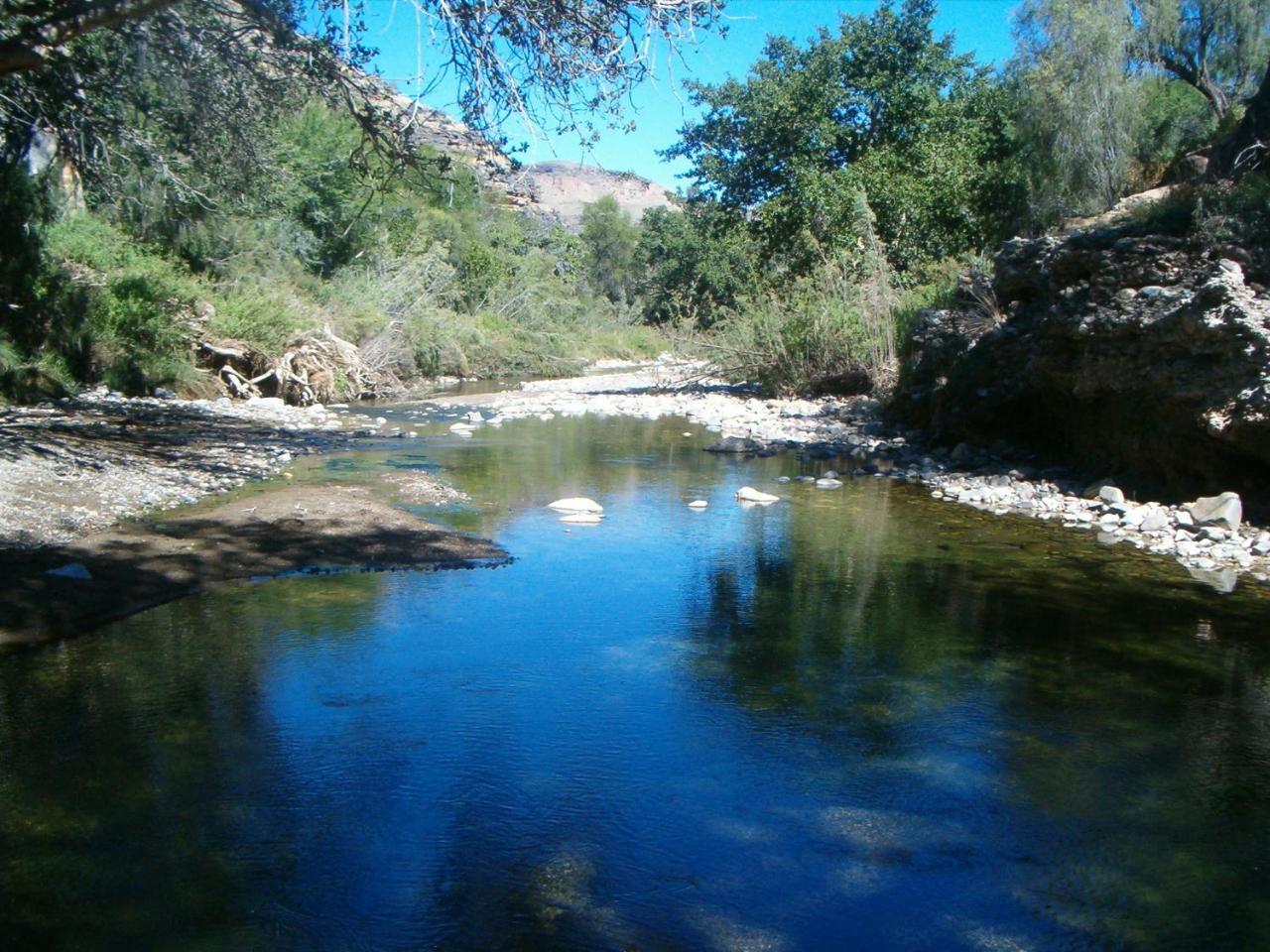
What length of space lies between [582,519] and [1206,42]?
29.4 metres

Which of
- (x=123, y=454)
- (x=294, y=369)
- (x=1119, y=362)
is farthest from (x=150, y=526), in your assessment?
(x=294, y=369)

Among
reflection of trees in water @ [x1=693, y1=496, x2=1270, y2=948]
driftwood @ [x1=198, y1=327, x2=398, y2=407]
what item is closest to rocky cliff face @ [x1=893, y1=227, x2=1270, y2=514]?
reflection of trees in water @ [x1=693, y1=496, x2=1270, y2=948]

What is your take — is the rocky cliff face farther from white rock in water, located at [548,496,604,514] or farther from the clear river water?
white rock in water, located at [548,496,604,514]

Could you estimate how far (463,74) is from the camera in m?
7.68

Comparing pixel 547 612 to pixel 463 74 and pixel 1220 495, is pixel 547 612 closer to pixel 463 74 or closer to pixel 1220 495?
pixel 463 74

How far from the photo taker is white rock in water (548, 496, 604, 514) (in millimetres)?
11039

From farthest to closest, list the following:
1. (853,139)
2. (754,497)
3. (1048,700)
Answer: (853,139) < (754,497) < (1048,700)

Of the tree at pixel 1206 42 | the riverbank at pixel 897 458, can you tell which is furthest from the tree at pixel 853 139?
the tree at pixel 1206 42

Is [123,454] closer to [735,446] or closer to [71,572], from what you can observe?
[71,572]

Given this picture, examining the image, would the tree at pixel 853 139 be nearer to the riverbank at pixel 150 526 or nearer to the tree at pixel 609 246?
the riverbank at pixel 150 526

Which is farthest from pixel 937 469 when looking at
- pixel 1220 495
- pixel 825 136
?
pixel 825 136

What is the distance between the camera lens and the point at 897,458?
15211 mm

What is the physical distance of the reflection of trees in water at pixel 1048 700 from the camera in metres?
4.15

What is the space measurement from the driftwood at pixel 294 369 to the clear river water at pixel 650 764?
13.0 m
